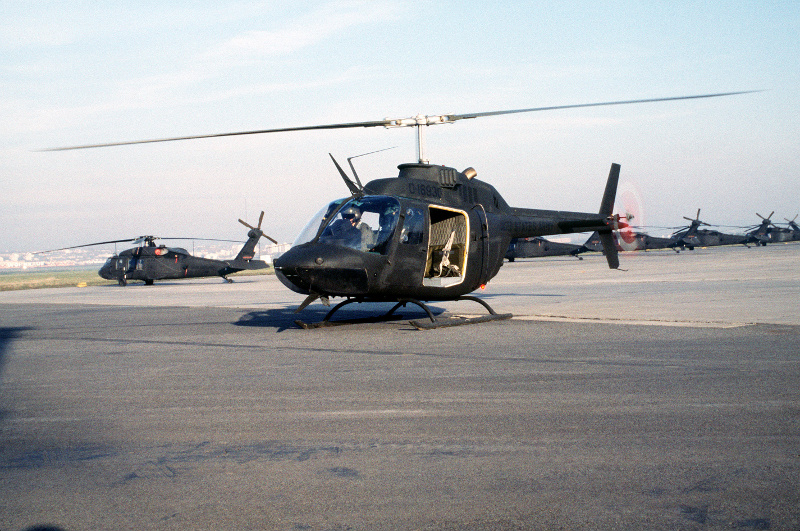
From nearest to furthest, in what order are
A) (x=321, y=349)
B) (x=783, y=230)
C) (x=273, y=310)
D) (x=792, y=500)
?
(x=792, y=500)
(x=321, y=349)
(x=273, y=310)
(x=783, y=230)

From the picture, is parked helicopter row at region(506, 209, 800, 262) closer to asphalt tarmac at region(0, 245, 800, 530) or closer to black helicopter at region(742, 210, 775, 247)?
black helicopter at region(742, 210, 775, 247)

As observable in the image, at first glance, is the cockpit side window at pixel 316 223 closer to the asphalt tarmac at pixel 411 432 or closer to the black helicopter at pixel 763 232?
the asphalt tarmac at pixel 411 432

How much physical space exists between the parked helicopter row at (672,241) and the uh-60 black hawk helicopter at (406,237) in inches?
1280

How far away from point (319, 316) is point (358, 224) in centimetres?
471

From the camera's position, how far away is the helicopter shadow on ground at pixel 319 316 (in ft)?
49.8

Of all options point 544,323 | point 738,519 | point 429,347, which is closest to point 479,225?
point 544,323

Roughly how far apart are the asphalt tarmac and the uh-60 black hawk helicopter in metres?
1.23

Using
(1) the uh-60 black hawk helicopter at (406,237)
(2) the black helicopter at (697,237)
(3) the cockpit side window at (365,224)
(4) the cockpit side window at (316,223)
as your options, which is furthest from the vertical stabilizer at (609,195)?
(2) the black helicopter at (697,237)

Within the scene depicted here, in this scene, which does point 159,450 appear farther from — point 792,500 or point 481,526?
point 792,500

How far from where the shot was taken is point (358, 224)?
13148mm

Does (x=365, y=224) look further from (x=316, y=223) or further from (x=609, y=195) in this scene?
(x=609, y=195)

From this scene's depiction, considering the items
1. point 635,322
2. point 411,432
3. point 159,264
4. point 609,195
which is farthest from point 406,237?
point 159,264

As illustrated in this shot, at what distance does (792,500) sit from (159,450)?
13.7 feet

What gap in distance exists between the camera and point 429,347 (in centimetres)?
1099
